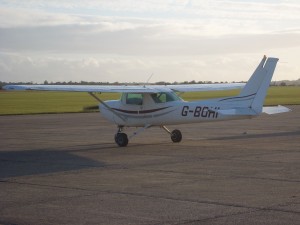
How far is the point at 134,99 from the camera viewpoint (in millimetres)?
22984

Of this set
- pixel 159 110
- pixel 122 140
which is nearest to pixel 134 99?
pixel 159 110

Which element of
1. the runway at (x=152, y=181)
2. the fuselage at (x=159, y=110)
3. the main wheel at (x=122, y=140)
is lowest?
the runway at (x=152, y=181)

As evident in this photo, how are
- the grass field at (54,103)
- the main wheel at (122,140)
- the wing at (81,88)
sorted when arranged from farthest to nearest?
the grass field at (54,103), the main wheel at (122,140), the wing at (81,88)

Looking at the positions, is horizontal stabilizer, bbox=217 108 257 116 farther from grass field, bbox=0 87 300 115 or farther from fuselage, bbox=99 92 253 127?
grass field, bbox=0 87 300 115

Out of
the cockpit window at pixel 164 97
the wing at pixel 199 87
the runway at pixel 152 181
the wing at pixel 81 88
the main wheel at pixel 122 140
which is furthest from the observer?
the wing at pixel 199 87

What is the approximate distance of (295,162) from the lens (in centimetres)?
1655

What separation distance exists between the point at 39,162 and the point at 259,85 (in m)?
7.68

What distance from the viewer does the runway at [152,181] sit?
1028 centimetres

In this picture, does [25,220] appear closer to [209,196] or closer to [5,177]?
[209,196]

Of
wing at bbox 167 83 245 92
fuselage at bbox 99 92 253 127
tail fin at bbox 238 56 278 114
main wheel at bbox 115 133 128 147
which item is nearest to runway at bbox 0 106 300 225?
main wheel at bbox 115 133 128 147

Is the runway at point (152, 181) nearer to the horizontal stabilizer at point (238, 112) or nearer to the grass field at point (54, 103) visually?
the horizontal stabilizer at point (238, 112)

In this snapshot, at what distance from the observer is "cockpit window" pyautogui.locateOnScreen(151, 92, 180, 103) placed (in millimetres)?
22469

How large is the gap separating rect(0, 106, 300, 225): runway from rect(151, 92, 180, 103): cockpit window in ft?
5.07

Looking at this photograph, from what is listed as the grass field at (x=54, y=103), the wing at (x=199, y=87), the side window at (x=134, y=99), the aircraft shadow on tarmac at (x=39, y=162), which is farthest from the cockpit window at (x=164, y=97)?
the grass field at (x=54, y=103)
